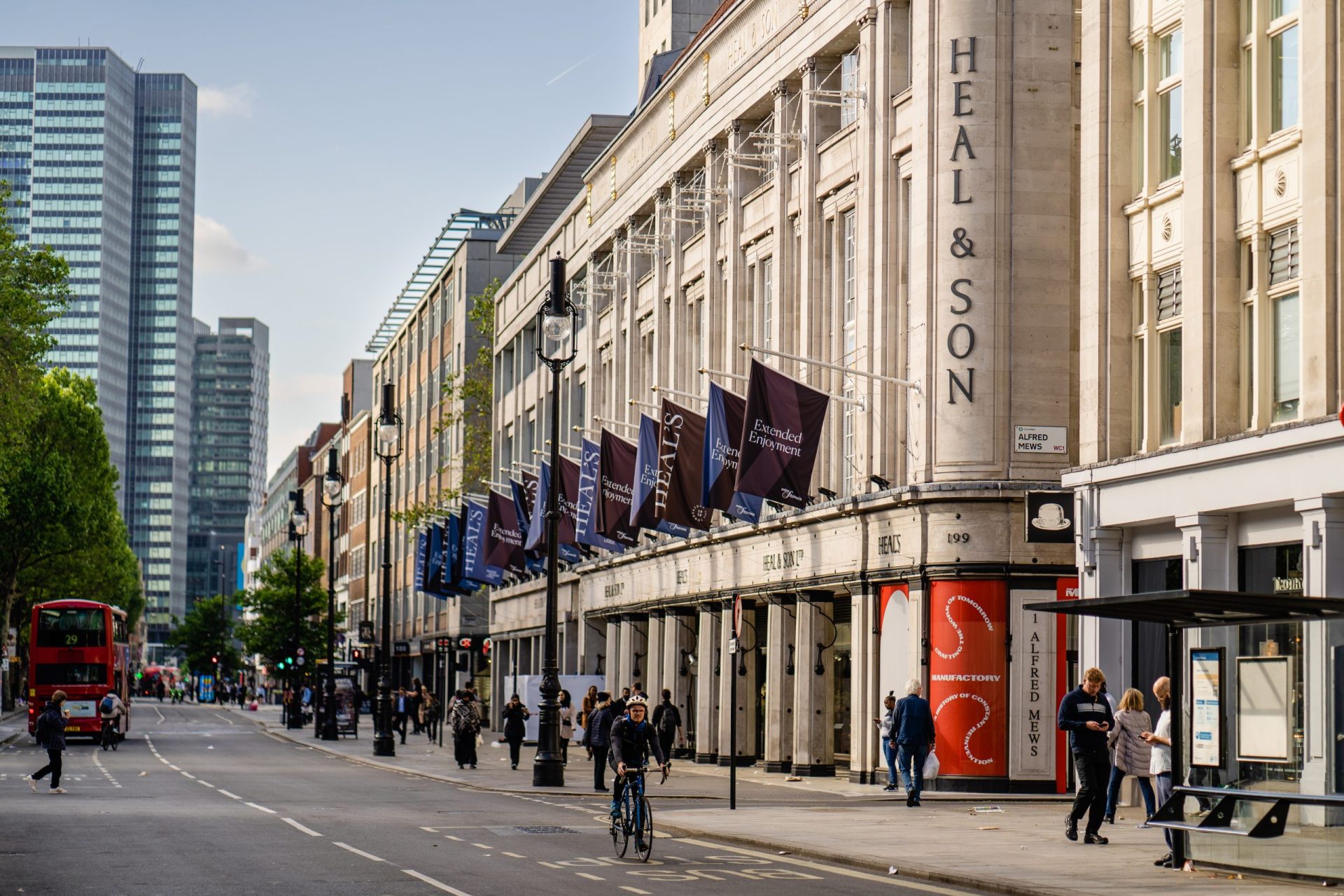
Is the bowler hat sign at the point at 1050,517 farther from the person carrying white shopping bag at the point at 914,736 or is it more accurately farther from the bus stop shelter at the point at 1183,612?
the bus stop shelter at the point at 1183,612

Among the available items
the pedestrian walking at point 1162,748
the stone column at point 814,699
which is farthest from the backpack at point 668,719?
the pedestrian walking at point 1162,748

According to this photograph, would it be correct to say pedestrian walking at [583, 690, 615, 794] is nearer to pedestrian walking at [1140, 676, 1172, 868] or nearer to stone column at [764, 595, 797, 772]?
stone column at [764, 595, 797, 772]

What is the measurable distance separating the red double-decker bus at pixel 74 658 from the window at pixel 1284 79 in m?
41.5

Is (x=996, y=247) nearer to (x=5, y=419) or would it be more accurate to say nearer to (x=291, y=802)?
(x=291, y=802)

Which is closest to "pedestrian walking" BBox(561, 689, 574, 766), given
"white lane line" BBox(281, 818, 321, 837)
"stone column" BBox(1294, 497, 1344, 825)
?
"white lane line" BBox(281, 818, 321, 837)

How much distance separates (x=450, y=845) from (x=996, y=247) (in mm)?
15018

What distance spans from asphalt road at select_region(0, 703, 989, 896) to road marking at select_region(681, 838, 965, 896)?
3 cm

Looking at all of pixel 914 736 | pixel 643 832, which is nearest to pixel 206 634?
pixel 914 736

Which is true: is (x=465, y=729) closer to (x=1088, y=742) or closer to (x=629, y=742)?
(x=629, y=742)

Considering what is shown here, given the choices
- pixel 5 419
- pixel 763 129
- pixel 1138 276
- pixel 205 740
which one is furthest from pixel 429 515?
pixel 1138 276

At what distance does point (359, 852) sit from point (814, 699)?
18.1 m

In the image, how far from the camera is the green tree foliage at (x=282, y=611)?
119 meters

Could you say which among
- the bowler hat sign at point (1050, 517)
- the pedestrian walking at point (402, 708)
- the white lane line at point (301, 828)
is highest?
the bowler hat sign at point (1050, 517)

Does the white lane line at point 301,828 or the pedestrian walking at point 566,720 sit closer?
the white lane line at point 301,828
